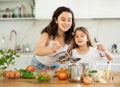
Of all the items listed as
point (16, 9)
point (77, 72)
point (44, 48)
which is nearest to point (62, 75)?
point (77, 72)

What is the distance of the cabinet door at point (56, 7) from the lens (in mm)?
4109

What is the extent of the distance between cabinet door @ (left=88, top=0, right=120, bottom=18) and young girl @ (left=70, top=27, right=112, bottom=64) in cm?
122

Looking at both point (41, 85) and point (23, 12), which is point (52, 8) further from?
point (41, 85)

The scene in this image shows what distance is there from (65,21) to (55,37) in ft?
0.81

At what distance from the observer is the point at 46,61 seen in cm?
288

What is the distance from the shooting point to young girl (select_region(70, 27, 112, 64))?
2850mm

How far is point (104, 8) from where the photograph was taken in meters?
4.10

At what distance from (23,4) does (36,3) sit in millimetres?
482

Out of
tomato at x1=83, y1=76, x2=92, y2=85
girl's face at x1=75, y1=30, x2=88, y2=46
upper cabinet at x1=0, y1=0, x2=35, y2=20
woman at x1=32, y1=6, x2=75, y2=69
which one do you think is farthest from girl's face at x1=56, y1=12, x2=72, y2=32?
upper cabinet at x1=0, y1=0, x2=35, y2=20

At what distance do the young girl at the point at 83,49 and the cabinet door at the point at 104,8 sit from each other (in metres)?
1.22

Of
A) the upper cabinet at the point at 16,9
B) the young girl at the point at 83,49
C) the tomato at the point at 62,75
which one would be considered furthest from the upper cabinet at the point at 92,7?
the tomato at the point at 62,75

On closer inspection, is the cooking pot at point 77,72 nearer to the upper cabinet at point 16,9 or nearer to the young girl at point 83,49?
the young girl at point 83,49

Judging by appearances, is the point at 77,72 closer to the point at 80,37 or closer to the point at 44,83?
the point at 44,83

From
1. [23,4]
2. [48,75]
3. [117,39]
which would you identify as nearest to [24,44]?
[23,4]
